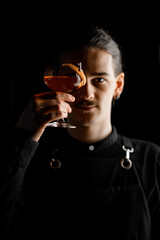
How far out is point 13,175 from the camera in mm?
1550

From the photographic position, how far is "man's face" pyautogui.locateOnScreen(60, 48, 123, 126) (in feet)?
5.71

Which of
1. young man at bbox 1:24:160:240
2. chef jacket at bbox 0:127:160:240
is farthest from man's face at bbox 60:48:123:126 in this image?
chef jacket at bbox 0:127:160:240

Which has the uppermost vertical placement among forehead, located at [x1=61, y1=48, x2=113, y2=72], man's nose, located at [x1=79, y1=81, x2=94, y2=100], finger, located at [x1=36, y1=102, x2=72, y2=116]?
forehead, located at [x1=61, y1=48, x2=113, y2=72]

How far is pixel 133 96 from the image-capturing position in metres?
2.63

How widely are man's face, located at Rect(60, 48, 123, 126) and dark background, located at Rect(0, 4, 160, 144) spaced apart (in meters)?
0.69

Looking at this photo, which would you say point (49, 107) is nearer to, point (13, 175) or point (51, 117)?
point (51, 117)

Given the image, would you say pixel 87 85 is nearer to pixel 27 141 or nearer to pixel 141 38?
pixel 27 141

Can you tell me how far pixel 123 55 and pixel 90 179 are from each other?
1.42 metres

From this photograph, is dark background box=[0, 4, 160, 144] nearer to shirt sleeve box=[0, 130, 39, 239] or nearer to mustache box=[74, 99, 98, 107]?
mustache box=[74, 99, 98, 107]

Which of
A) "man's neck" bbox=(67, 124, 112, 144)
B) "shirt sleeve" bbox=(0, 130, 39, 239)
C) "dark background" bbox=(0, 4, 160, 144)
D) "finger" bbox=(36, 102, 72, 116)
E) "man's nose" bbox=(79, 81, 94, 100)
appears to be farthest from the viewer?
"dark background" bbox=(0, 4, 160, 144)

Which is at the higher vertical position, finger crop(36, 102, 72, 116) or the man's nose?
the man's nose

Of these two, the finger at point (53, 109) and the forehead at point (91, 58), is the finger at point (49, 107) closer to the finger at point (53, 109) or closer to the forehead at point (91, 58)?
the finger at point (53, 109)

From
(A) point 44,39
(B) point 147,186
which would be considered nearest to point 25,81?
(A) point 44,39

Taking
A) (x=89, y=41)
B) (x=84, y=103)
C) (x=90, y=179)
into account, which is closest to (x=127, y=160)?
(x=90, y=179)
